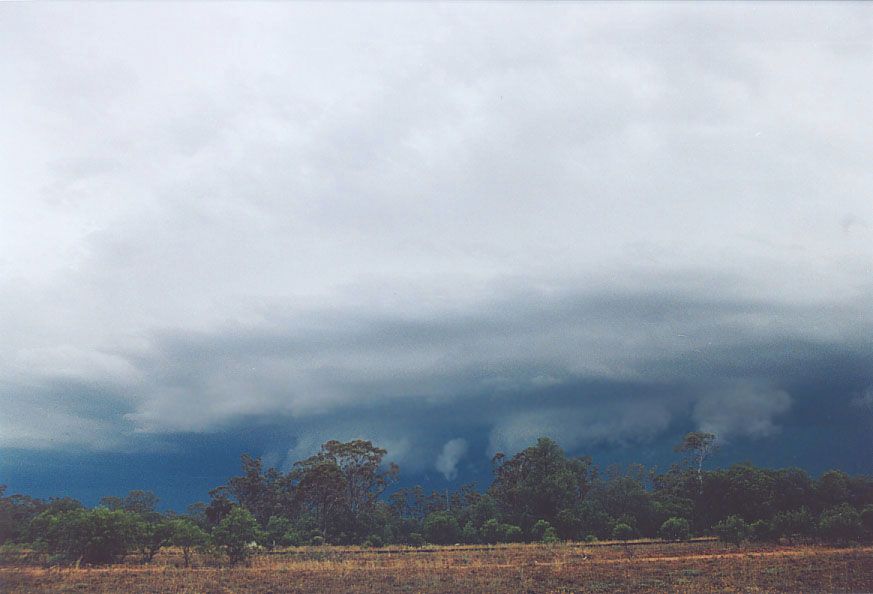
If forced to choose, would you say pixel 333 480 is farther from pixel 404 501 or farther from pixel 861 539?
pixel 861 539

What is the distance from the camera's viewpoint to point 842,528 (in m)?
40.2

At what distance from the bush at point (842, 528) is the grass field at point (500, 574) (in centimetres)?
435

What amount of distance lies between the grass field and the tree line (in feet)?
6.40

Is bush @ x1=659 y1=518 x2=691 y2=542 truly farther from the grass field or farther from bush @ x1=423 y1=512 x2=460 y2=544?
bush @ x1=423 y1=512 x2=460 y2=544

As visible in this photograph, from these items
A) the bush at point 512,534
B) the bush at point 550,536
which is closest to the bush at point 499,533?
the bush at point 512,534

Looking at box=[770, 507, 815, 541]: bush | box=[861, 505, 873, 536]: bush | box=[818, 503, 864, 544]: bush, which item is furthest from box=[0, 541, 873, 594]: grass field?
box=[861, 505, 873, 536]: bush

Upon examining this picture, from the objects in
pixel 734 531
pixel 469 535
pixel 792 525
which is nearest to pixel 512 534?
pixel 469 535

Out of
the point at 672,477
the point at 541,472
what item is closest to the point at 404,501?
the point at 541,472

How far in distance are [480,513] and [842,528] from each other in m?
26.8

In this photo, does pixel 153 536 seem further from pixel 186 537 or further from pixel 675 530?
pixel 675 530

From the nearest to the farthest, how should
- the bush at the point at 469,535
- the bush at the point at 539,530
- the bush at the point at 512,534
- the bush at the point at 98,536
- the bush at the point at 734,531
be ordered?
the bush at the point at 98,536 < the bush at the point at 734,531 < the bush at the point at 512,534 < the bush at the point at 539,530 < the bush at the point at 469,535

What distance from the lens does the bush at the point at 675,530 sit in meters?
47.4

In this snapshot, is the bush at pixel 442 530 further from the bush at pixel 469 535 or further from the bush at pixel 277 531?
the bush at pixel 277 531

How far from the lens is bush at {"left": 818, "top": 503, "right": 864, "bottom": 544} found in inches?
1577
